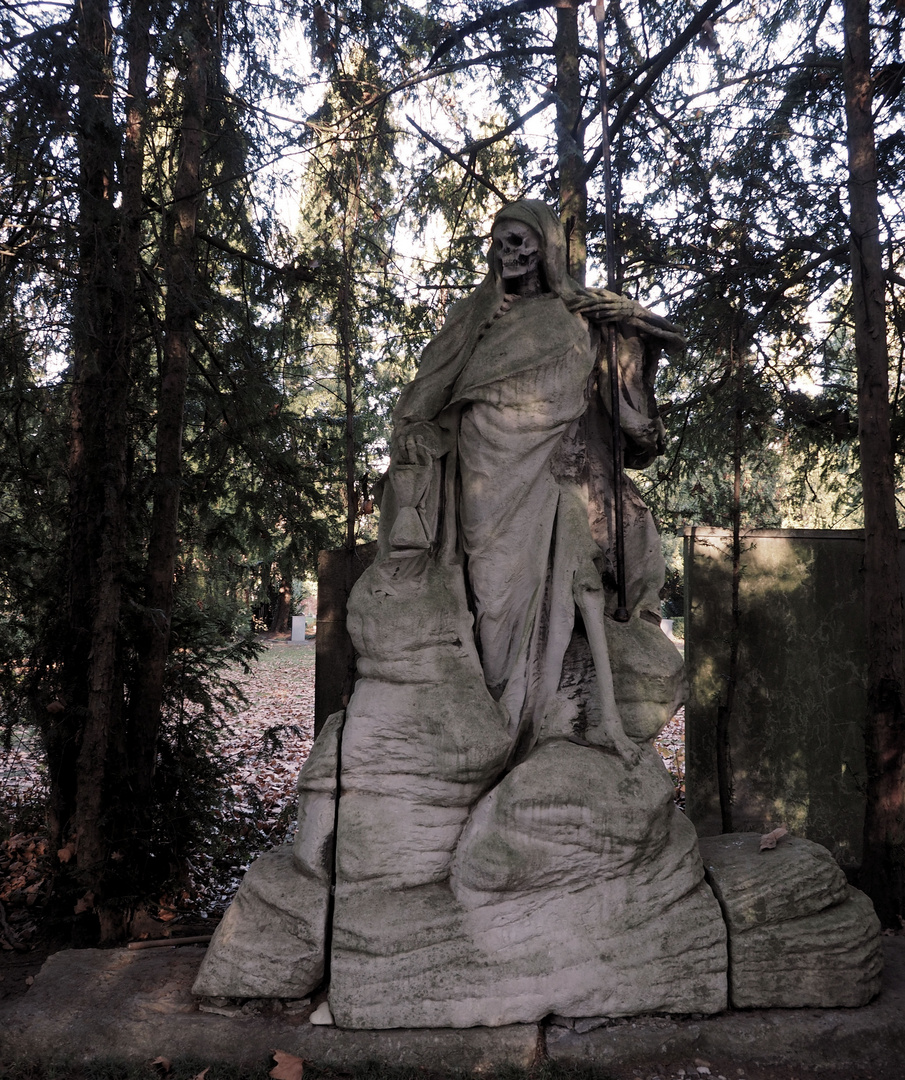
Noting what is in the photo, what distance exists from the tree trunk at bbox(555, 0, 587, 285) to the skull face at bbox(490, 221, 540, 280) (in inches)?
122

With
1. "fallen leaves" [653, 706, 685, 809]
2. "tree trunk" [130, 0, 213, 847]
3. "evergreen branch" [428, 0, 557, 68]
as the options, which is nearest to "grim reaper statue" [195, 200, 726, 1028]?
"tree trunk" [130, 0, 213, 847]

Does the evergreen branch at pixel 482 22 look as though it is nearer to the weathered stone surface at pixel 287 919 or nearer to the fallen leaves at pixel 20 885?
the weathered stone surface at pixel 287 919

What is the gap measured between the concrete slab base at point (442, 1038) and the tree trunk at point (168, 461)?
1996mm

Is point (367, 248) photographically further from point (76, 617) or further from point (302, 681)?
point (302, 681)

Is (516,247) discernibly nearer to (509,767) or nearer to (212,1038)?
(509,767)

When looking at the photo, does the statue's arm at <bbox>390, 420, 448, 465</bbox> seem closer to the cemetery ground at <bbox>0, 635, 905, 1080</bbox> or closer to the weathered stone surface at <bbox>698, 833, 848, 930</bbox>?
the weathered stone surface at <bbox>698, 833, 848, 930</bbox>

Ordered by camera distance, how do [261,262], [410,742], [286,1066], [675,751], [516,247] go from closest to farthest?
[286,1066]
[410,742]
[516,247]
[261,262]
[675,751]

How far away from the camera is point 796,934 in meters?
3.32

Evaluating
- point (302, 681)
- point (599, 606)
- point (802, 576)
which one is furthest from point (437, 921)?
point (302, 681)

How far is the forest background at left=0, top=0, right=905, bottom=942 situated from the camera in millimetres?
4504

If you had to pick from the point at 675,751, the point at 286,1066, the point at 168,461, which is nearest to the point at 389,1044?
the point at 286,1066

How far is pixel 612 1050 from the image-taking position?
10.1 feet

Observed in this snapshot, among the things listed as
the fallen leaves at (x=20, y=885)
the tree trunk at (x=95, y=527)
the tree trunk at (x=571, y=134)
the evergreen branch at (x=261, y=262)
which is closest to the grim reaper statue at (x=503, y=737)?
the tree trunk at (x=95, y=527)

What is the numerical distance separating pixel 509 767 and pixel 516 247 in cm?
227
